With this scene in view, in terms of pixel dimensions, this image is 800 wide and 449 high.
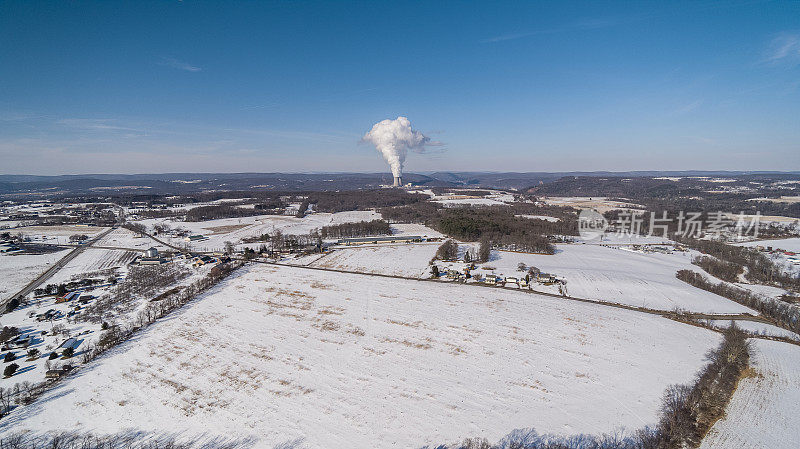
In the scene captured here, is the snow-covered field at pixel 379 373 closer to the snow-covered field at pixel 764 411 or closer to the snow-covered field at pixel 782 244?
the snow-covered field at pixel 764 411

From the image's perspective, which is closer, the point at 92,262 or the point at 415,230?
the point at 92,262

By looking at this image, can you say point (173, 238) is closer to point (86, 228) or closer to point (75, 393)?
point (86, 228)

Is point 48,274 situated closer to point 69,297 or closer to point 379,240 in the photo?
point 69,297

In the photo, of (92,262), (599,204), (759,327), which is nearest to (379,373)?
(759,327)

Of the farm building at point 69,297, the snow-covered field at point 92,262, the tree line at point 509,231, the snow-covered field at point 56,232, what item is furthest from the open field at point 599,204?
the snow-covered field at point 56,232

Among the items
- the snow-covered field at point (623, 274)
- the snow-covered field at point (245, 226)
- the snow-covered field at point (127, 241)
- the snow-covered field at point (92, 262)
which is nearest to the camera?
the snow-covered field at point (623, 274)

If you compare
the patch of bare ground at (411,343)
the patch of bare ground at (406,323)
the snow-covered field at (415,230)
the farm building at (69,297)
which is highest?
the snow-covered field at (415,230)

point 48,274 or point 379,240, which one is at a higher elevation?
point 379,240

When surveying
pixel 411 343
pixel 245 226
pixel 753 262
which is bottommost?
pixel 411 343
